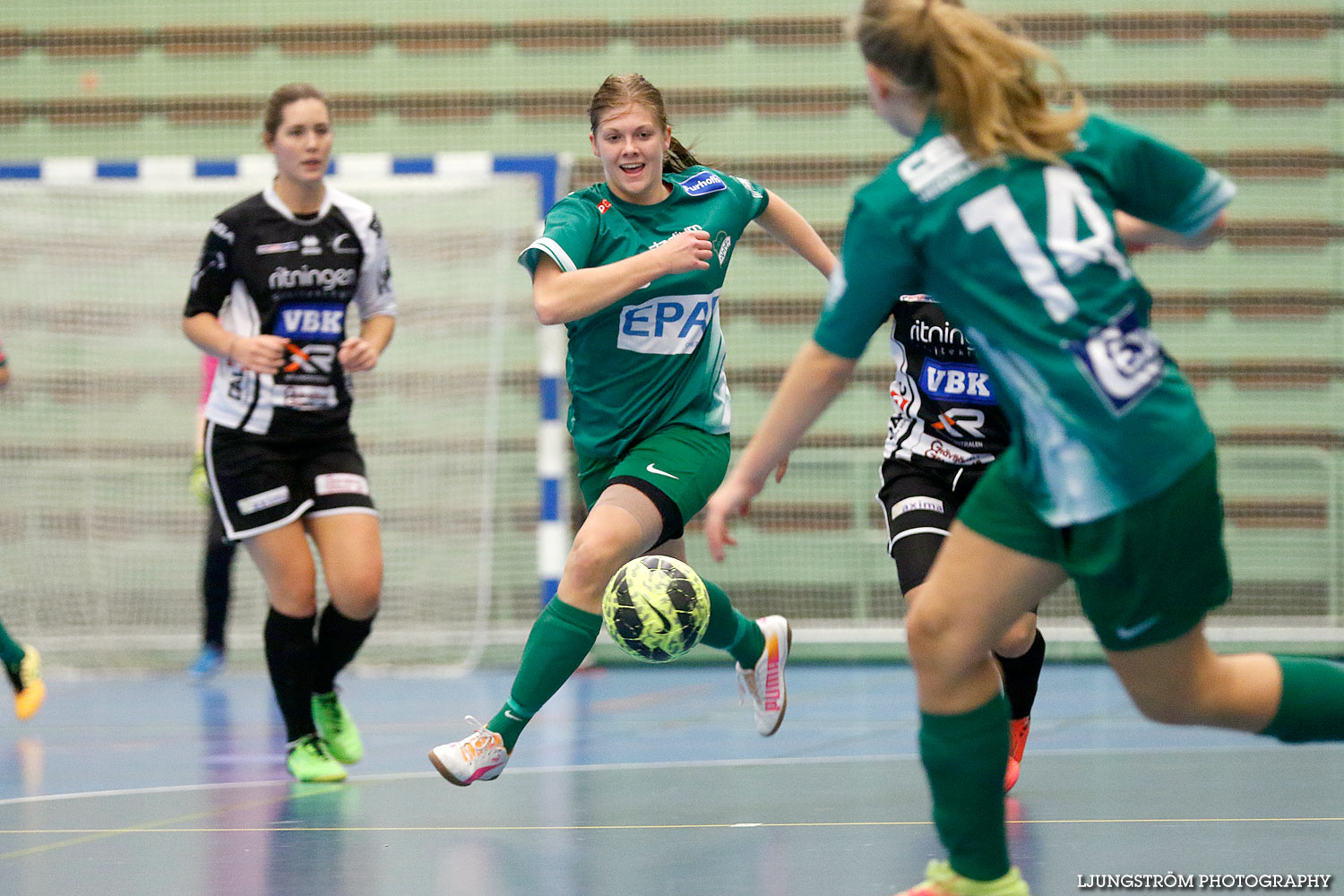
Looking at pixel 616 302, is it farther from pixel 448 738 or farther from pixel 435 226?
pixel 435 226

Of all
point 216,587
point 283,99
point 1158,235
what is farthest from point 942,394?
point 216,587

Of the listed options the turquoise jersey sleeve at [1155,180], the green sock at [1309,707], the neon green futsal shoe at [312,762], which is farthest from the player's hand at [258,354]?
the green sock at [1309,707]

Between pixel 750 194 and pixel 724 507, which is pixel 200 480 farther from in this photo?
pixel 724 507

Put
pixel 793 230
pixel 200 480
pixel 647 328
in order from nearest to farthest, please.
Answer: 1. pixel 647 328
2. pixel 793 230
3. pixel 200 480

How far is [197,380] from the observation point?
25.5ft

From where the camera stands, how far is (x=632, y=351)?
3840 millimetres

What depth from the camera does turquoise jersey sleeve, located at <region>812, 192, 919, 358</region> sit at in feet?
7.64

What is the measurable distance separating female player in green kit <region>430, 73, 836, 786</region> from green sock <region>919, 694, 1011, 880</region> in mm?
1324

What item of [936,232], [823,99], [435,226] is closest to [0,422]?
[435,226]

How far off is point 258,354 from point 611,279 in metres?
1.32

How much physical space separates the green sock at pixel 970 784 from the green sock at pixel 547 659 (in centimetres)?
137

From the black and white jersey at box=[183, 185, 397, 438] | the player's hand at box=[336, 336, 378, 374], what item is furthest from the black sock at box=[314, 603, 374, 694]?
the player's hand at box=[336, 336, 378, 374]

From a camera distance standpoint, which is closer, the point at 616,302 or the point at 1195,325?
the point at 616,302

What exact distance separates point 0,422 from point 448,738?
12.1ft
